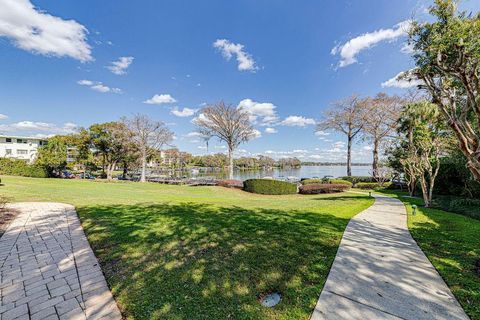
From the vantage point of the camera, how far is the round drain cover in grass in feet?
8.27

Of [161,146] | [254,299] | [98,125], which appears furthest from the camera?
[161,146]

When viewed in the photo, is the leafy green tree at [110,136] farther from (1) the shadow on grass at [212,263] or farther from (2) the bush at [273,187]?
(1) the shadow on grass at [212,263]

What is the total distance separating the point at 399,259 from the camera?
3846mm

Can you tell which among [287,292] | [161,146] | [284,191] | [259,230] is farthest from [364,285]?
[161,146]

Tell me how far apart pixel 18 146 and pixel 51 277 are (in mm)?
63726

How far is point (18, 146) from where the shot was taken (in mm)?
47438

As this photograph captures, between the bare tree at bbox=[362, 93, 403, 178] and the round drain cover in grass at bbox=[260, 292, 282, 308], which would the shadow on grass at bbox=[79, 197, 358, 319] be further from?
the bare tree at bbox=[362, 93, 403, 178]

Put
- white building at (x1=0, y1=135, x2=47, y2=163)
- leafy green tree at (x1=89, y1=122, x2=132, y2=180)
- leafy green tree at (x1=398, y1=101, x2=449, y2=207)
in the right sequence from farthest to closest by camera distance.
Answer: white building at (x1=0, y1=135, x2=47, y2=163) < leafy green tree at (x1=89, y1=122, x2=132, y2=180) < leafy green tree at (x1=398, y1=101, x2=449, y2=207)

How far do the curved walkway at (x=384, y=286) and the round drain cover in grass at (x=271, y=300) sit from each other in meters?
0.44

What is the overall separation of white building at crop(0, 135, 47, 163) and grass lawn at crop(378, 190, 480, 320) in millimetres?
61873

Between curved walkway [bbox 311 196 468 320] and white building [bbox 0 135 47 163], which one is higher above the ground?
white building [bbox 0 135 47 163]

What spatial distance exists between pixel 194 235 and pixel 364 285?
3359 millimetres

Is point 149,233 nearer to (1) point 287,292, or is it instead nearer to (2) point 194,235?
(2) point 194,235

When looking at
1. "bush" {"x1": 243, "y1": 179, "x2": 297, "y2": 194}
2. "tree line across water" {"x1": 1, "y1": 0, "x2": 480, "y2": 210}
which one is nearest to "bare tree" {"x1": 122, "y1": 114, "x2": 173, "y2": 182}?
"tree line across water" {"x1": 1, "y1": 0, "x2": 480, "y2": 210}
